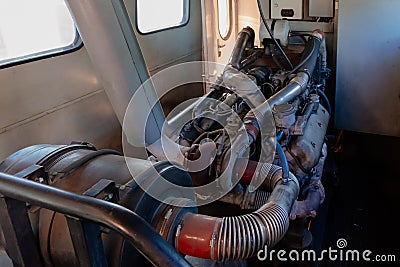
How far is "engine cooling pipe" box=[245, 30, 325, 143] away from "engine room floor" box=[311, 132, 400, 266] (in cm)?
75

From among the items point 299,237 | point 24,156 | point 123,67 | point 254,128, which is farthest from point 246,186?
point 24,156

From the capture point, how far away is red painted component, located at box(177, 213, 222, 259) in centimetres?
83

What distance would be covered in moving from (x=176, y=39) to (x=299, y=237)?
160 cm

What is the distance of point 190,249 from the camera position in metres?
0.85

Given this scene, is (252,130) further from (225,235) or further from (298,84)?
(225,235)

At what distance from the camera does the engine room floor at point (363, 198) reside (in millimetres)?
2209

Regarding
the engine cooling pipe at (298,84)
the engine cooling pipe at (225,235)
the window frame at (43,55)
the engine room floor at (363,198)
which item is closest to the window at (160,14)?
the window frame at (43,55)

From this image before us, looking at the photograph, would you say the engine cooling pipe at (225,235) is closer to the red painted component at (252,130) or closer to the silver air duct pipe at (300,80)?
the red painted component at (252,130)

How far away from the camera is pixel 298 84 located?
7.12 feet

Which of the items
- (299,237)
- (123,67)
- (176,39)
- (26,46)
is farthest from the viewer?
(176,39)

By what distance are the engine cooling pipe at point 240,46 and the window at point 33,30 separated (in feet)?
3.45

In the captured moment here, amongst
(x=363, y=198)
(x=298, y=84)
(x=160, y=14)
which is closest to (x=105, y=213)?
(x=298, y=84)

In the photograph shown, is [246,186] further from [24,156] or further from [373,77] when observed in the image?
[373,77]

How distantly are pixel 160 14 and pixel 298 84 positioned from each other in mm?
1045
